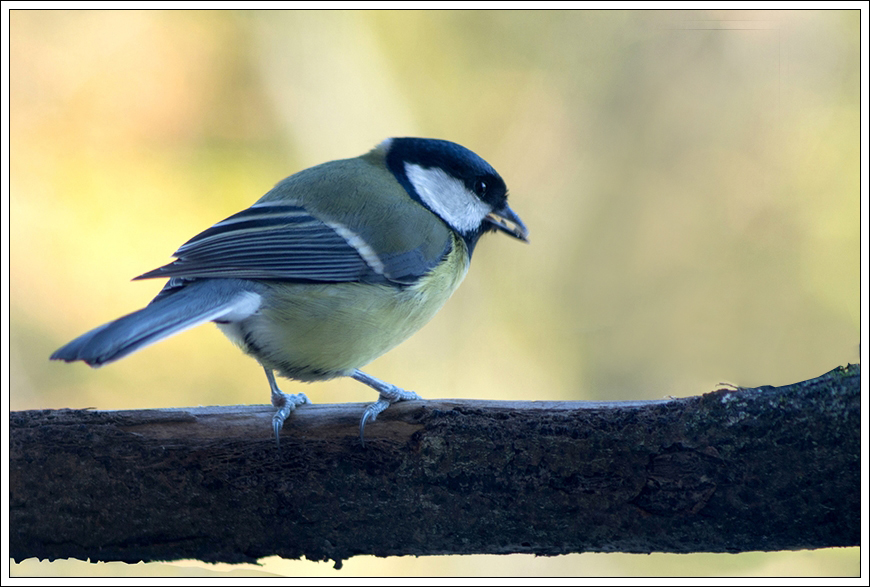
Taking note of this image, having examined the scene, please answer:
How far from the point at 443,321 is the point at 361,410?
84 cm

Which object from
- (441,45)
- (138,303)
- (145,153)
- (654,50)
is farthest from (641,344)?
(145,153)

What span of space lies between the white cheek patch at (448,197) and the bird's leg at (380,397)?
386 millimetres

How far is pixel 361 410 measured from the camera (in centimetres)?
98

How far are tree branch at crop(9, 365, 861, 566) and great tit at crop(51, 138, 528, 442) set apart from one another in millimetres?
105

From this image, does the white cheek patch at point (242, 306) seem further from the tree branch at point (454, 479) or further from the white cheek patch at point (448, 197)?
the white cheek patch at point (448, 197)

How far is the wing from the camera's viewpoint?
1.08 meters

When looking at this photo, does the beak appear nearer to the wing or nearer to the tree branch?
the wing

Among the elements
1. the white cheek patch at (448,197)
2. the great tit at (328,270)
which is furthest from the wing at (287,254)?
the white cheek patch at (448,197)

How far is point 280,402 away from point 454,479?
356 millimetres

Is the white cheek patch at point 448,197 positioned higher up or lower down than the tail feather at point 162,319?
higher up

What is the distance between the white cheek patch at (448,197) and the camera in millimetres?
1383

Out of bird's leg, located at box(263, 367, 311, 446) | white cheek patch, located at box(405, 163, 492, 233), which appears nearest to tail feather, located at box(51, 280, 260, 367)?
bird's leg, located at box(263, 367, 311, 446)

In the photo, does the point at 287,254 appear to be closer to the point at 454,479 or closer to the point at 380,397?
the point at 380,397

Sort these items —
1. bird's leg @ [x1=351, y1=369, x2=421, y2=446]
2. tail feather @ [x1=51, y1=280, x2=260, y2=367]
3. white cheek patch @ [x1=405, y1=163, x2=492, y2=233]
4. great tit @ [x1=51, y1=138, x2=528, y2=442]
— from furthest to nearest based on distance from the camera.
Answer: white cheek patch @ [x1=405, y1=163, x2=492, y2=233] → great tit @ [x1=51, y1=138, x2=528, y2=442] → bird's leg @ [x1=351, y1=369, x2=421, y2=446] → tail feather @ [x1=51, y1=280, x2=260, y2=367]
